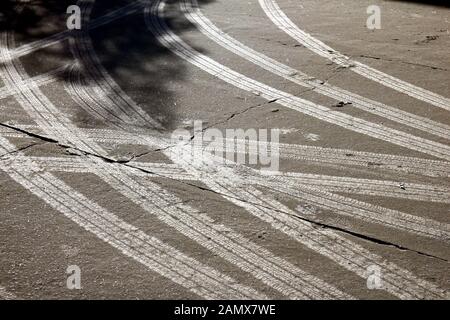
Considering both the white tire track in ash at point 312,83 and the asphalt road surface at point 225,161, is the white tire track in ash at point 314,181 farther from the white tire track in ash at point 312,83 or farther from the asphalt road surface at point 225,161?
the white tire track in ash at point 312,83

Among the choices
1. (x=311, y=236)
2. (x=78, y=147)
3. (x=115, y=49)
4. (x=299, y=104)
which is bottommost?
(x=311, y=236)

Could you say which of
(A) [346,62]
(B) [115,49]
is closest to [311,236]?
(A) [346,62]

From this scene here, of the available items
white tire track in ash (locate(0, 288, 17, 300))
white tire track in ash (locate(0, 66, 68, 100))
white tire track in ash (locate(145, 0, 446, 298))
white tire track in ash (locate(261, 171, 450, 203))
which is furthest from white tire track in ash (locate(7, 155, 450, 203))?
white tire track in ash (locate(0, 66, 68, 100))

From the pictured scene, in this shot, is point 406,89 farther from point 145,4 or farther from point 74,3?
point 74,3

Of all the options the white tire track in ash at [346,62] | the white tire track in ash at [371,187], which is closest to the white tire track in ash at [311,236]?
the white tire track in ash at [371,187]

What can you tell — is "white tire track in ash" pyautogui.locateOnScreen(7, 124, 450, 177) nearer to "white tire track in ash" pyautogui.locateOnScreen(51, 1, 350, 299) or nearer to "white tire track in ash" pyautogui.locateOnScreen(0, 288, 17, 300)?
"white tire track in ash" pyautogui.locateOnScreen(51, 1, 350, 299)

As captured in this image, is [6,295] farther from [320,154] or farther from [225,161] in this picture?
[320,154]

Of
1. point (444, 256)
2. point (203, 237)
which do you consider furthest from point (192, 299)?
point (444, 256)

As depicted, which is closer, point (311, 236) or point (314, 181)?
point (311, 236)
